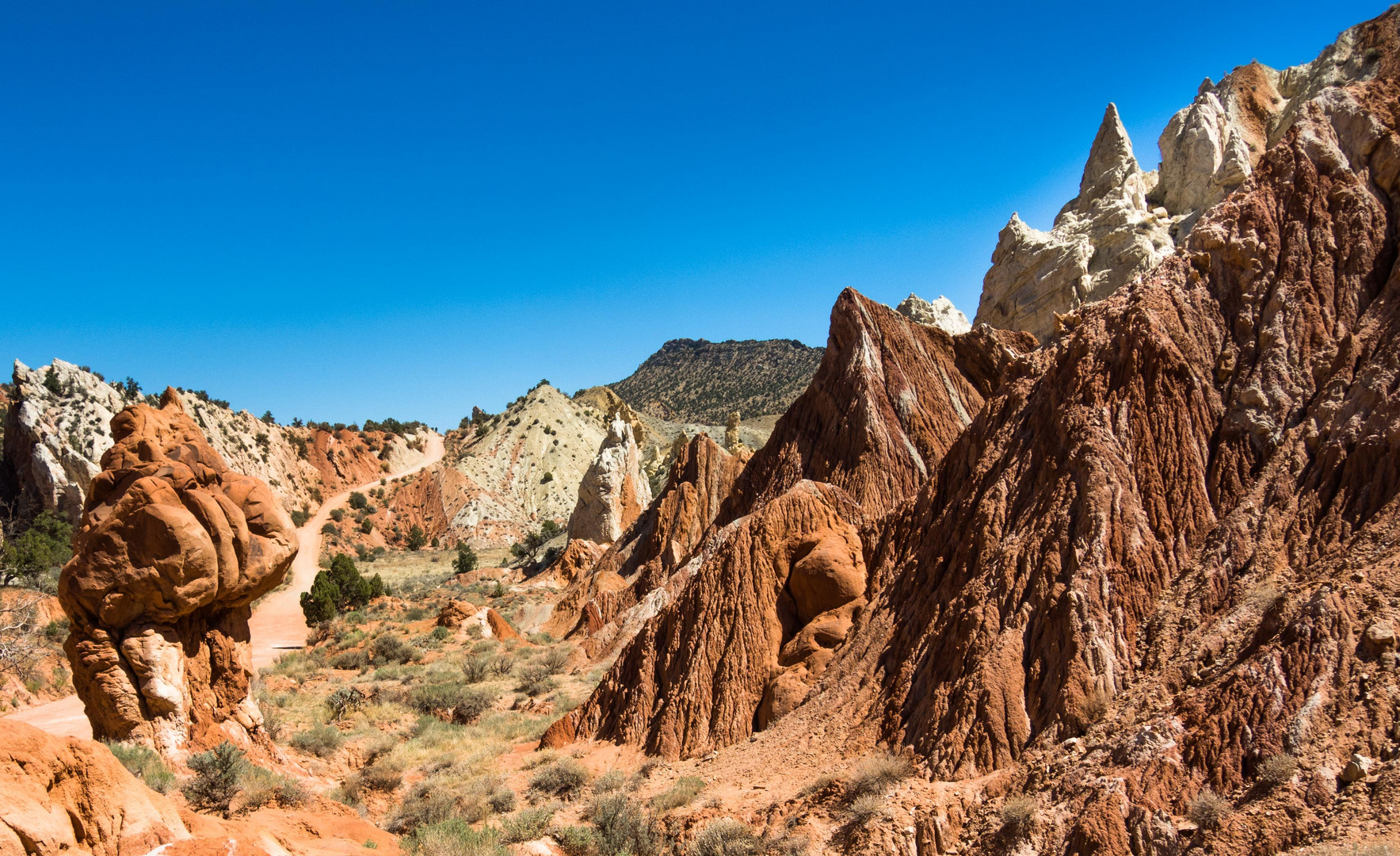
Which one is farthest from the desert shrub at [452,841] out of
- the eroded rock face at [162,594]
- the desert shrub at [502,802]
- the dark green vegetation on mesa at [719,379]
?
the dark green vegetation on mesa at [719,379]

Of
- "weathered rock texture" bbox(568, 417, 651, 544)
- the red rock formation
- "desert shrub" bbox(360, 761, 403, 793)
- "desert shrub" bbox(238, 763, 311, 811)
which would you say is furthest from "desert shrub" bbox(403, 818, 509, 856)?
"weathered rock texture" bbox(568, 417, 651, 544)

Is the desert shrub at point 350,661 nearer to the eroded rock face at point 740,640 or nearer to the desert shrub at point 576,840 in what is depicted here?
the eroded rock face at point 740,640

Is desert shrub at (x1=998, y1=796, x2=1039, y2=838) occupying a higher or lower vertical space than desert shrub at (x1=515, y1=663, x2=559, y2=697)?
higher

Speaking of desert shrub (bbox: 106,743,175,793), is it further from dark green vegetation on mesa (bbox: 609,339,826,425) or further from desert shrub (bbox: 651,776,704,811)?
dark green vegetation on mesa (bbox: 609,339,826,425)

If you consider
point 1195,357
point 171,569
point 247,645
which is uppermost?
point 1195,357

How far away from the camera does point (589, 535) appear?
4509 cm

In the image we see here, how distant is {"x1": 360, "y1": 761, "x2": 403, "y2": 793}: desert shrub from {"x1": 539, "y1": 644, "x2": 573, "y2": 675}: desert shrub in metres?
8.81

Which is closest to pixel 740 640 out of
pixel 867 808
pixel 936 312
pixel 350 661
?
pixel 867 808

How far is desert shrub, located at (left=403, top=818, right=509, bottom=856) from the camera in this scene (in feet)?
31.4

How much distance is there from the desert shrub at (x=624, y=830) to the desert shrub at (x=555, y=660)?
11.8 metres

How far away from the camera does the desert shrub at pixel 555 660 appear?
22828 millimetres

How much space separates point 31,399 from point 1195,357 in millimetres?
59242

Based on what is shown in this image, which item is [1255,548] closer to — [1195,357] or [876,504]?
[1195,357]

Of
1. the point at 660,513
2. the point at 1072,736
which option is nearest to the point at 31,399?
the point at 660,513
